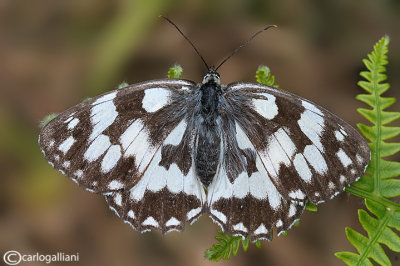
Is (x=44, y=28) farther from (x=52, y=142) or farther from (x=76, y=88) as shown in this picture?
(x=52, y=142)

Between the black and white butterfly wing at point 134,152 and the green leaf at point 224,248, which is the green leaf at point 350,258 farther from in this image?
the black and white butterfly wing at point 134,152

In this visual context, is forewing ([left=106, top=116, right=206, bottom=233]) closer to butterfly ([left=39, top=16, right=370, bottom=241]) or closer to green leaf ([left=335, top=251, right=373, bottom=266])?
butterfly ([left=39, top=16, right=370, bottom=241])

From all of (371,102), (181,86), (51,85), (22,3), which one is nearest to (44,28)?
(22,3)

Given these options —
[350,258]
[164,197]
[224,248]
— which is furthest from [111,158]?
[350,258]

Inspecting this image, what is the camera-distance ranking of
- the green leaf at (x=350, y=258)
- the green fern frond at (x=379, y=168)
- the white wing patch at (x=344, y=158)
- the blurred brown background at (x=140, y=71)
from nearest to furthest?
the white wing patch at (x=344, y=158)
the green leaf at (x=350, y=258)
the green fern frond at (x=379, y=168)
the blurred brown background at (x=140, y=71)

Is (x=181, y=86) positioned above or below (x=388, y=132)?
above
